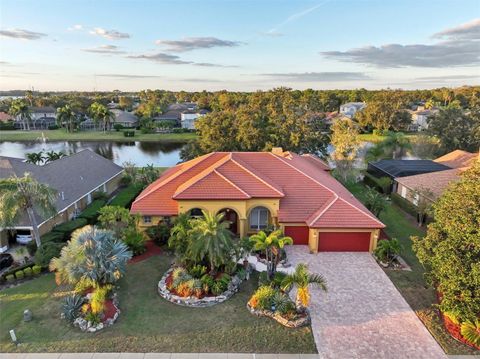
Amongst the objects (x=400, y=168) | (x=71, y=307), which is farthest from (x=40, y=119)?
(x=71, y=307)

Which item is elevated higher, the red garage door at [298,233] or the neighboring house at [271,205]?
the neighboring house at [271,205]

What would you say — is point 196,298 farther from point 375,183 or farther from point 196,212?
point 375,183

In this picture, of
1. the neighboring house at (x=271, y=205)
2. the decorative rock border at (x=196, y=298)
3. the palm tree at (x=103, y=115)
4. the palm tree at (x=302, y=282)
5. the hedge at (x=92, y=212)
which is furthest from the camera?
the palm tree at (x=103, y=115)

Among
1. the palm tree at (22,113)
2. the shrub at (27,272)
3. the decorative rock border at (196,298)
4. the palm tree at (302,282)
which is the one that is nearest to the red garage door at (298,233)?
the decorative rock border at (196,298)

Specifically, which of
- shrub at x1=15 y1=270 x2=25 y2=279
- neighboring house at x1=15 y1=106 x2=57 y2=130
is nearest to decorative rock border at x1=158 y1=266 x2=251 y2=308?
shrub at x1=15 y1=270 x2=25 y2=279

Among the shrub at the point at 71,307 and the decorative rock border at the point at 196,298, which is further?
the decorative rock border at the point at 196,298

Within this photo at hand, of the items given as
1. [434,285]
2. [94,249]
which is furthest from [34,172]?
[434,285]

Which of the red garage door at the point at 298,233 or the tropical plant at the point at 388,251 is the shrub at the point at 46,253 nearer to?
the red garage door at the point at 298,233

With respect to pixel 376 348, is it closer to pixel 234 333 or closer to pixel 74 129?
pixel 234 333
